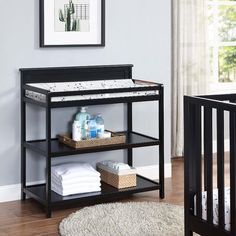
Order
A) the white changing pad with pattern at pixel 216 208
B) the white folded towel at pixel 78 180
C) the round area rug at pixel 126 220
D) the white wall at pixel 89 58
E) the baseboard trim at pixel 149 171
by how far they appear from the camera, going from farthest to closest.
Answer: the baseboard trim at pixel 149 171 < the white wall at pixel 89 58 < the white folded towel at pixel 78 180 < the round area rug at pixel 126 220 < the white changing pad with pattern at pixel 216 208

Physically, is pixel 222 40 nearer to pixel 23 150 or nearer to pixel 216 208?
pixel 23 150

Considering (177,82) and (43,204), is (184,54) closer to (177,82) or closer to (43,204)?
(177,82)

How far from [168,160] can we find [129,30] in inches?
40.3

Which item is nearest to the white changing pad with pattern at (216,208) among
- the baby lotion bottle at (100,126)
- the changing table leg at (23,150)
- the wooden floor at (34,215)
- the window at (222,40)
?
the wooden floor at (34,215)

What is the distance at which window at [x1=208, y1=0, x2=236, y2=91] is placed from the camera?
219 inches

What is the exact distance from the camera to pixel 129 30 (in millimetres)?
4391

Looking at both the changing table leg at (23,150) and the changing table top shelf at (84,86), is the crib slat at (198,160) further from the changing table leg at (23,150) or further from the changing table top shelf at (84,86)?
the changing table leg at (23,150)

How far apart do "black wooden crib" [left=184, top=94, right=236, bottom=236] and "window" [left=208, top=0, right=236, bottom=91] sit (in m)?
2.55

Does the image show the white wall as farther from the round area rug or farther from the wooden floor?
the round area rug

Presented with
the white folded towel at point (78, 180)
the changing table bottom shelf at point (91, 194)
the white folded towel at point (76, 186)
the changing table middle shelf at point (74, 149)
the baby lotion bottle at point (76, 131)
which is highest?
the baby lotion bottle at point (76, 131)

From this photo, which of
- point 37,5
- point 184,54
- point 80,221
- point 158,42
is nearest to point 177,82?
point 184,54

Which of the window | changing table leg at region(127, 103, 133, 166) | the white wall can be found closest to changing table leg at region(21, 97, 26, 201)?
the white wall

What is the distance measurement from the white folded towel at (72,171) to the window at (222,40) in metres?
2.05

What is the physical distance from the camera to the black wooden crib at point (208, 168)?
2688 mm
